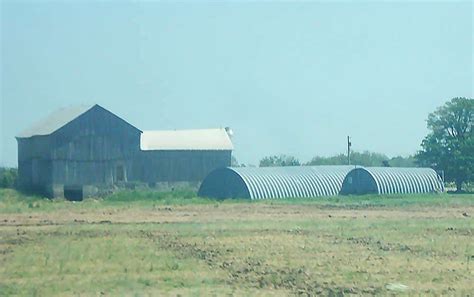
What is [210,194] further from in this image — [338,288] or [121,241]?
[338,288]

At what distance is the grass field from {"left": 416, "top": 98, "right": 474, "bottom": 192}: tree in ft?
84.8

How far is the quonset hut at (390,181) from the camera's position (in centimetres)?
5616

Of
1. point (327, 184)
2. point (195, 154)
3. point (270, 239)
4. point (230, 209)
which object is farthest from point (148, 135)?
point (270, 239)

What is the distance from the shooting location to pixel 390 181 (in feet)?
187

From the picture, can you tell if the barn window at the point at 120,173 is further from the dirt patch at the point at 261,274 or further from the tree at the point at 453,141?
the dirt patch at the point at 261,274

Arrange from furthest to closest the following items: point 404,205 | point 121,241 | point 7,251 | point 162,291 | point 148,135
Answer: point 148,135, point 404,205, point 121,241, point 7,251, point 162,291

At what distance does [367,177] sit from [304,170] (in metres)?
5.29

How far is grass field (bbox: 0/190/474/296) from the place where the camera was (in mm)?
15148

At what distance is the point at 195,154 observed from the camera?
63.1m

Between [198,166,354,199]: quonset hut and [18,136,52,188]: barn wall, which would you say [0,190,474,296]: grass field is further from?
[18,136,52,188]: barn wall

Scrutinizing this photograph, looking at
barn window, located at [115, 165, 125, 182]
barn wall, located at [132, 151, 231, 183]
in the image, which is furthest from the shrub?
barn wall, located at [132, 151, 231, 183]

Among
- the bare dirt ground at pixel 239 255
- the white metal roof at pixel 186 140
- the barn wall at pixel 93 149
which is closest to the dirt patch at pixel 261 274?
the bare dirt ground at pixel 239 255

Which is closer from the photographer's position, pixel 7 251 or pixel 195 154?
pixel 7 251

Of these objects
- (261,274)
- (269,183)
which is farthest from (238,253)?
(269,183)
